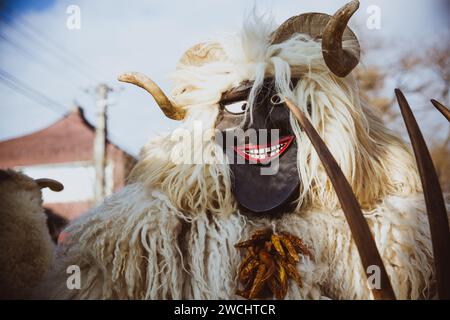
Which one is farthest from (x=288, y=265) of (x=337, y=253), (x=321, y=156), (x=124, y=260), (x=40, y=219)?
(x=40, y=219)

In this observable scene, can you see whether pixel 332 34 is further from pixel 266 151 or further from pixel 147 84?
pixel 147 84

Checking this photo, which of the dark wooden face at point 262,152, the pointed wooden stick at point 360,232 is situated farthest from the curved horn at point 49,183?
the pointed wooden stick at point 360,232

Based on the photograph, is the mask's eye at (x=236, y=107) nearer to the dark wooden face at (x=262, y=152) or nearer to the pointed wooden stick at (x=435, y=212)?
the dark wooden face at (x=262, y=152)

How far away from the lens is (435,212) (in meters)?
→ 0.93

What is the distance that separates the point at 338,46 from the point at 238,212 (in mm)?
461

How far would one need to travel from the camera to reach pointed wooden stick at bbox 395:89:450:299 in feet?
2.99

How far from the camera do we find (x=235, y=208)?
43.5 inches

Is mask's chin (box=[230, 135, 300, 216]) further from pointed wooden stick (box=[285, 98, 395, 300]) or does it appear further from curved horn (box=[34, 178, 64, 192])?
curved horn (box=[34, 178, 64, 192])

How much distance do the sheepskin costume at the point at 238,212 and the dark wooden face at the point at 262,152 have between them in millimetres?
24

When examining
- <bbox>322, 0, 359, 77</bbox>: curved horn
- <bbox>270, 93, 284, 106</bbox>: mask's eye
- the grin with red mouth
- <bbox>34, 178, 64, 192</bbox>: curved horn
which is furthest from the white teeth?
<bbox>34, 178, 64, 192</bbox>: curved horn

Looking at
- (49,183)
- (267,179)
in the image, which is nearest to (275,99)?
(267,179)

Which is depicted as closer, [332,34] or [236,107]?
[332,34]

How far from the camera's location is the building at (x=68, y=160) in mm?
2107

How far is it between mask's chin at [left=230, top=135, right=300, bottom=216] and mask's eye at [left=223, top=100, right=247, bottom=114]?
0.10m
